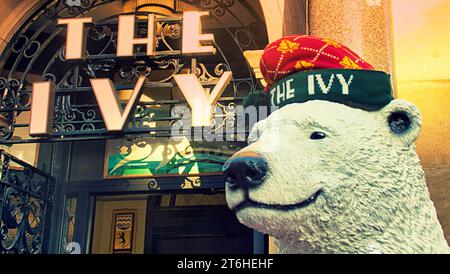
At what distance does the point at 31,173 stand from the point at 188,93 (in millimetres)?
1981

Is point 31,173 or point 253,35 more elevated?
point 253,35

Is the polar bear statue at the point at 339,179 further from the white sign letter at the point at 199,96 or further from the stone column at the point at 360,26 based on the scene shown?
the white sign letter at the point at 199,96

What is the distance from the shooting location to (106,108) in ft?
18.1

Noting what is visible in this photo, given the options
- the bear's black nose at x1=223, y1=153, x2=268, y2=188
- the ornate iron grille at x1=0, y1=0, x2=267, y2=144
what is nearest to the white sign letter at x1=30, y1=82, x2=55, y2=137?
the ornate iron grille at x1=0, y1=0, x2=267, y2=144

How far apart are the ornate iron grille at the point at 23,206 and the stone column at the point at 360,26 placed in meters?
3.73

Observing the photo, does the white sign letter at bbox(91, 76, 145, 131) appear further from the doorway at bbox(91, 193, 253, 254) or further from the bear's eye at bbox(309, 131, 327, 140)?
the bear's eye at bbox(309, 131, 327, 140)

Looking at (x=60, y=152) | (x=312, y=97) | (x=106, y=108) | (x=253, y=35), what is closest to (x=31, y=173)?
(x=60, y=152)

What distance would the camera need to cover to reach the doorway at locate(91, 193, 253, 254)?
7.19m

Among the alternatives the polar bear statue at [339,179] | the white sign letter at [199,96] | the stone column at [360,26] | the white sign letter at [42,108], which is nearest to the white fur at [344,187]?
the polar bear statue at [339,179]

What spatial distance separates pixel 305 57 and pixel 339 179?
1.72 ft

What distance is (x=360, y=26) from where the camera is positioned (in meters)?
3.09
